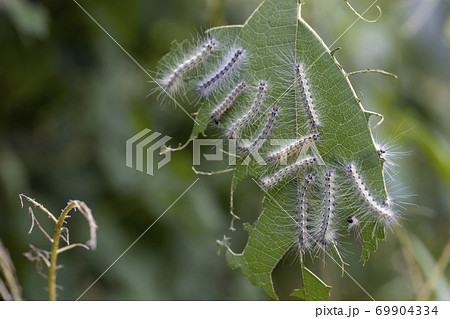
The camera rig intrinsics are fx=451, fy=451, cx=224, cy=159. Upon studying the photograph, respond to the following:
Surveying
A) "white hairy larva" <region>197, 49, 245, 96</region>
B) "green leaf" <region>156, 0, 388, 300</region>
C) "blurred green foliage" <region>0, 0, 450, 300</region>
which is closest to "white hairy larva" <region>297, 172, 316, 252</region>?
"green leaf" <region>156, 0, 388, 300</region>

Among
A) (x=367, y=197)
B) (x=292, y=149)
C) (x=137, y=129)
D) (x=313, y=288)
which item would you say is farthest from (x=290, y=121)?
(x=137, y=129)

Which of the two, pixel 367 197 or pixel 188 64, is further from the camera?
pixel 188 64

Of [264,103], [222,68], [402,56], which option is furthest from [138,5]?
[402,56]

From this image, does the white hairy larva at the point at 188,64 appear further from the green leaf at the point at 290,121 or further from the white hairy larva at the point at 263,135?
the white hairy larva at the point at 263,135

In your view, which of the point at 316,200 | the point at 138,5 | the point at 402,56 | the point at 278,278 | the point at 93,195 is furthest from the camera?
the point at 278,278

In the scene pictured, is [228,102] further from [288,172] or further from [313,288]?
[313,288]

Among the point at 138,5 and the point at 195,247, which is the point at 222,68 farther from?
the point at 195,247

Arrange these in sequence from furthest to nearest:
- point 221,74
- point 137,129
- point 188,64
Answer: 1. point 137,129
2. point 188,64
3. point 221,74
